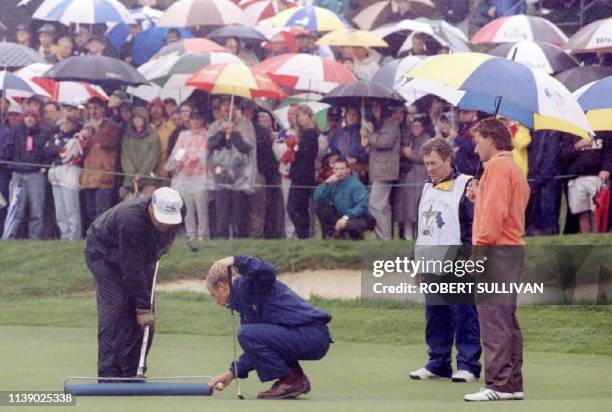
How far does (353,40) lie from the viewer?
23.7 m

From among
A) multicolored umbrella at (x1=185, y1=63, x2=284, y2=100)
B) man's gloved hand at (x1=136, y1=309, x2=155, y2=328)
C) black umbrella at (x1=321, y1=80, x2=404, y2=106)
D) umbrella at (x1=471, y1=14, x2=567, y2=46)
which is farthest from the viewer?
umbrella at (x1=471, y1=14, x2=567, y2=46)

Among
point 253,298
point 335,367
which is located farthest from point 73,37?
point 253,298

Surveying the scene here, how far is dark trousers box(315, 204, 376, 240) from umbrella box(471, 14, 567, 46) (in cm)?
472

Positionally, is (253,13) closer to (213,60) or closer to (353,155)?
(213,60)

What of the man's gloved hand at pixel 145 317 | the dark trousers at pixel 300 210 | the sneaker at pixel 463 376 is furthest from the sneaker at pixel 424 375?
the dark trousers at pixel 300 210

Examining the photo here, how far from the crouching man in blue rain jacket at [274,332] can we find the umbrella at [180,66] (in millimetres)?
10731

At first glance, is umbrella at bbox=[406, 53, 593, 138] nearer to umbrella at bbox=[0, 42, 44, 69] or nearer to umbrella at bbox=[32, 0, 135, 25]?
umbrella at bbox=[0, 42, 44, 69]

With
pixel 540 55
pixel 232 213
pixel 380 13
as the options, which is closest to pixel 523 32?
pixel 540 55

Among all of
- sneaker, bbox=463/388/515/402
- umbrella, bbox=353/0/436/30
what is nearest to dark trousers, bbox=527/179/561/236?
umbrella, bbox=353/0/436/30

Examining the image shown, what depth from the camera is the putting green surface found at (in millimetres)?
11039

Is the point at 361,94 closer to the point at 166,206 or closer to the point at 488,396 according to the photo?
the point at 166,206

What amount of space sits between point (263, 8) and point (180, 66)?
524cm

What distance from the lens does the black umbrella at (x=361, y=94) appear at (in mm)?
20625

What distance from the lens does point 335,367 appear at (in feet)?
47.1
